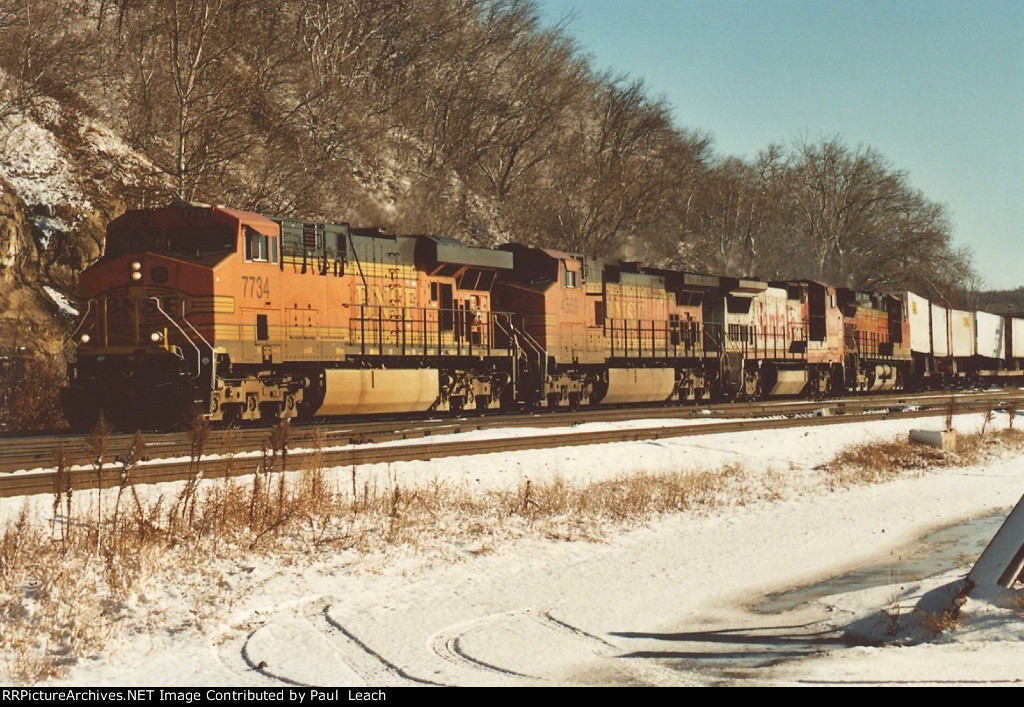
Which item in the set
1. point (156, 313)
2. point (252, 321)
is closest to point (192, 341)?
point (156, 313)

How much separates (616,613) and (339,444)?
8.67 m

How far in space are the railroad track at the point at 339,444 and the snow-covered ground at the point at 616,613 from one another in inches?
43.4

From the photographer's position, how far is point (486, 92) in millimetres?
52500

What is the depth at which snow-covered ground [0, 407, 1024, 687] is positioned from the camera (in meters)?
6.17

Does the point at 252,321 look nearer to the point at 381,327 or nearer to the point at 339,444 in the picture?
the point at 339,444

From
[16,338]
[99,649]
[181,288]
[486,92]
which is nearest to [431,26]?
[486,92]

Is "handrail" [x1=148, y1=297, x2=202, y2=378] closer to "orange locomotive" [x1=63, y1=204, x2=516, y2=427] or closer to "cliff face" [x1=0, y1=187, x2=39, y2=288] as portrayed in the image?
"orange locomotive" [x1=63, y1=204, x2=516, y2=427]

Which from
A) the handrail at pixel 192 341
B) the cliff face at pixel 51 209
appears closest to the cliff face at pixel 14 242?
the cliff face at pixel 51 209

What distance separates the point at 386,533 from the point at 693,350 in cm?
2052

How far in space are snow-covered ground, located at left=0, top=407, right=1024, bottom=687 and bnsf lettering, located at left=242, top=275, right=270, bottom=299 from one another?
222 inches

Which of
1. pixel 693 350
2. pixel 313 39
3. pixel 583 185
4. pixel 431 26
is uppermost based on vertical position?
pixel 431 26

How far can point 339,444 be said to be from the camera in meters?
15.7

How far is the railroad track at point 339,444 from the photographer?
11422 millimetres
